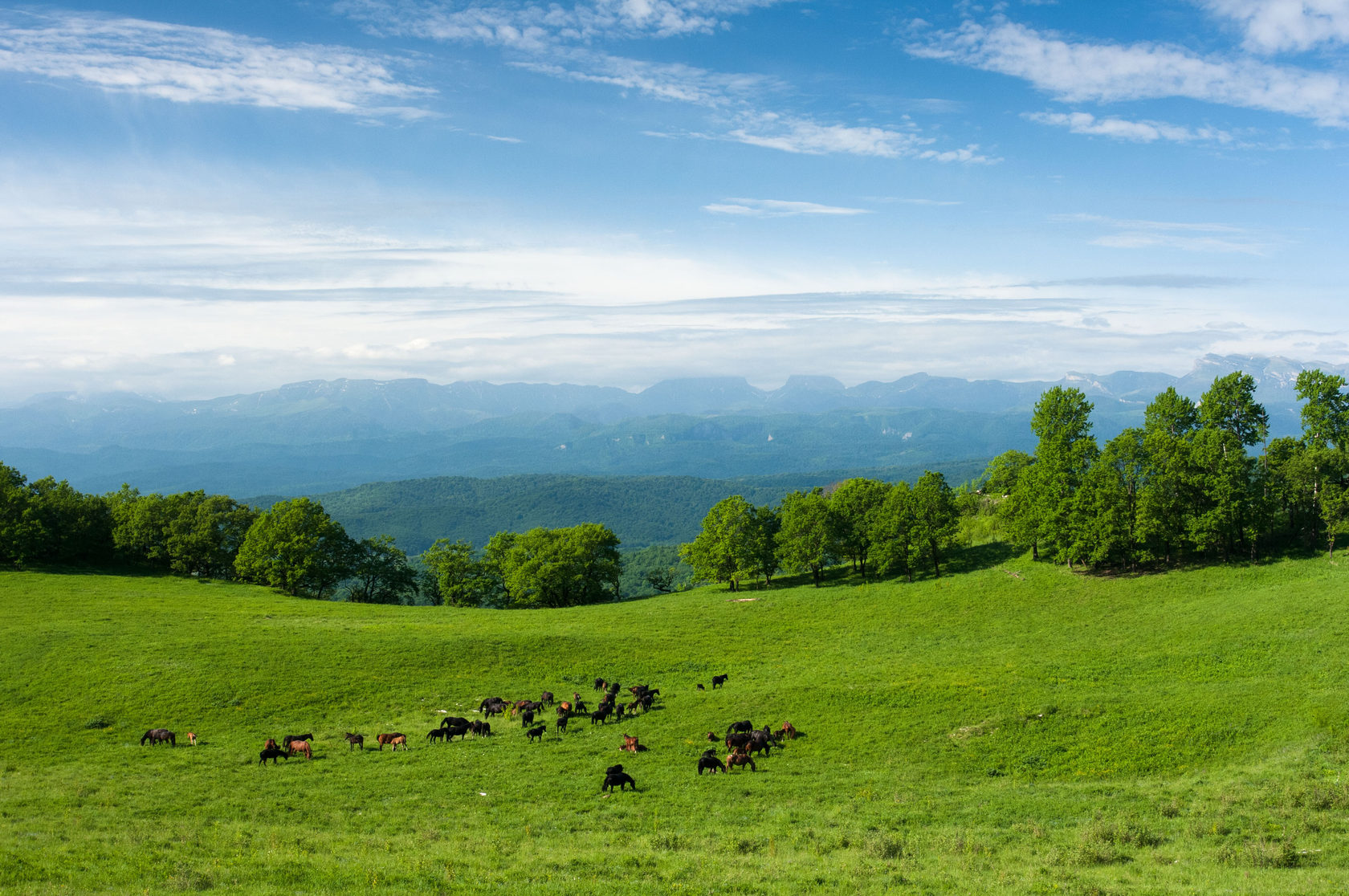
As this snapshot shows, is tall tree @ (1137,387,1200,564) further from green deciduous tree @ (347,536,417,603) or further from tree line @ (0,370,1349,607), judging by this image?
green deciduous tree @ (347,536,417,603)

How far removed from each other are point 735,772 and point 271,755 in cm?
1903

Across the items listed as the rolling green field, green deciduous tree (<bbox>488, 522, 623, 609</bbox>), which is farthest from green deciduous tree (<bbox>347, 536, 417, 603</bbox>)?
the rolling green field

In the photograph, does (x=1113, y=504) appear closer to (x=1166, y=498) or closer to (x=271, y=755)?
(x=1166, y=498)

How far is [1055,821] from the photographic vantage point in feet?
66.9

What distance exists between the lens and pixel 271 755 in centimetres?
2866

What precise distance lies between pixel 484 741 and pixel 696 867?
17.0 meters

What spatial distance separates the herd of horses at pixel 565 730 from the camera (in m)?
27.4

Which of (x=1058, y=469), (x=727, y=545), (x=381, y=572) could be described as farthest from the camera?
(x=381, y=572)

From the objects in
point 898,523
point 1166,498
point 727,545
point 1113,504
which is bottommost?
point 727,545

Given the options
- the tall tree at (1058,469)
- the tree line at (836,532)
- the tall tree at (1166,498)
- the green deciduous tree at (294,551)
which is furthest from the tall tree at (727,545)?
the green deciduous tree at (294,551)

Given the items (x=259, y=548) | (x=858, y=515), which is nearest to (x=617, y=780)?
(x=858, y=515)

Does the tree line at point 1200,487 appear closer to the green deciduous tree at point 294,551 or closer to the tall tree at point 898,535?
the tall tree at point 898,535

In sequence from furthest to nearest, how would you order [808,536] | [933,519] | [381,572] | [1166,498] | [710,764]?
1. [381,572]
2. [808,536]
3. [933,519]
4. [1166,498]
5. [710,764]

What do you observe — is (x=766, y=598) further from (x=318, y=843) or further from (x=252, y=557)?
(x=252, y=557)
